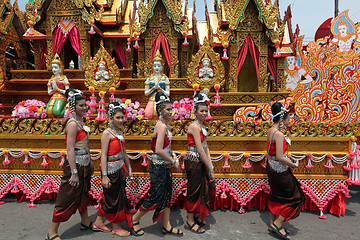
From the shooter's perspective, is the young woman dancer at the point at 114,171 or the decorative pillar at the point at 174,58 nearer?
the young woman dancer at the point at 114,171

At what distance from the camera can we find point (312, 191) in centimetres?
380

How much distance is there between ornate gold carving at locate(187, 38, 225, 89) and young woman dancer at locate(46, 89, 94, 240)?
2.86m

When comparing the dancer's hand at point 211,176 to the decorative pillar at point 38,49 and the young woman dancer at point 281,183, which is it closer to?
the young woman dancer at point 281,183

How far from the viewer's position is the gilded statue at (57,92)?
17.6 feet

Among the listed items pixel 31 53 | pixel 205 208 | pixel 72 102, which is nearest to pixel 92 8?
pixel 31 53

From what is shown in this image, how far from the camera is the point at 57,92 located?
18.5 feet

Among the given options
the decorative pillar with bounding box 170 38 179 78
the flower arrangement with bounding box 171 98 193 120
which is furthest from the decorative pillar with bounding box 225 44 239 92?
the flower arrangement with bounding box 171 98 193 120

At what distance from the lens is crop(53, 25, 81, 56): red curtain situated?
7.30 m

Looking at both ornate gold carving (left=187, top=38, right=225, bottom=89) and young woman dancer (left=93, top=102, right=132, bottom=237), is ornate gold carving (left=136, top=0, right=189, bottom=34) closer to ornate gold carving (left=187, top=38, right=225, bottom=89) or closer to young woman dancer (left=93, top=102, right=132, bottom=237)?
ornate gold carving (left=187, top=38, right=225, bottom=89)

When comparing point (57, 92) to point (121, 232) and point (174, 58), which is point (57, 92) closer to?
point (174, 58)

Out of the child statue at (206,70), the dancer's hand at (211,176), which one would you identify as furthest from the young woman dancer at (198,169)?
the child statue at (206,70)

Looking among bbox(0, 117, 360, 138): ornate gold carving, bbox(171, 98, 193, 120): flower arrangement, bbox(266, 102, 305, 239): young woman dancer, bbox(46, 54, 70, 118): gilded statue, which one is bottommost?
bbox(266, 102, 305, 239): young woman dancer

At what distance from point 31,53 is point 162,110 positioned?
8.34 meters

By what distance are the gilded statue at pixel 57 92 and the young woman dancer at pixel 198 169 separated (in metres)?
3.83
